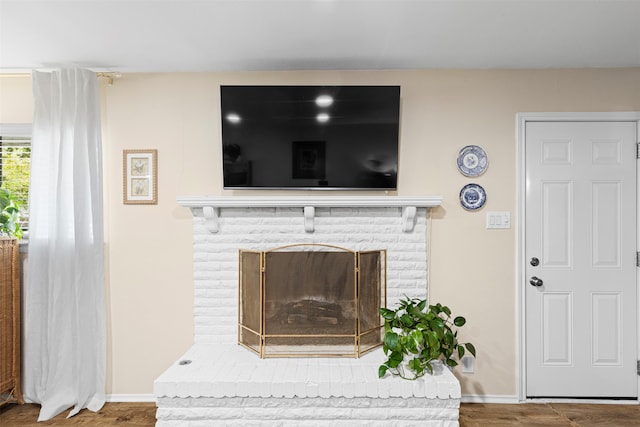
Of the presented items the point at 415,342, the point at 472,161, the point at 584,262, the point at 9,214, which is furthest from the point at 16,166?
the point at 584,262

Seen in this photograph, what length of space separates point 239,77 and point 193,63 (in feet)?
1.04

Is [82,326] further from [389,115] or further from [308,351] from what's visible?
[389,115]

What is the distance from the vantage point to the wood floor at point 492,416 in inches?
98.3

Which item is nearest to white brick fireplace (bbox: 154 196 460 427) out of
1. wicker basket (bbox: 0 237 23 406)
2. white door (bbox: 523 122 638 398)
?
white door (bbox: 523 122 638 398)

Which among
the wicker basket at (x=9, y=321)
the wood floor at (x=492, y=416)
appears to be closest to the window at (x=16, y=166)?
the wicker basket at (x=9, y=321)

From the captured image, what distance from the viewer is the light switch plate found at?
277 centimetres

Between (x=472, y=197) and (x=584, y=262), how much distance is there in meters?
0.88

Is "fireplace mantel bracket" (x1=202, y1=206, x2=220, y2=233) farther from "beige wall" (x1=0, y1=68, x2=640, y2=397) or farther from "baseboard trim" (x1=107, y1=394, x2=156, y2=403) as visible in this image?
"baseboard trim" (x1=107, y1=394, x2=156, y2=403)

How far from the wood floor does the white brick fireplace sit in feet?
1.66

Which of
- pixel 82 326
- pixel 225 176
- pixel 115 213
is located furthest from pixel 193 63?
pixel 82 326

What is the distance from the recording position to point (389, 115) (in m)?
2.68

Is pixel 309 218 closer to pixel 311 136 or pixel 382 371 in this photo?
pixel 311 136

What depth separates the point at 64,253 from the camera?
2.66 metres

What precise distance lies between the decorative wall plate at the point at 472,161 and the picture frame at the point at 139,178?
7.02 ft
